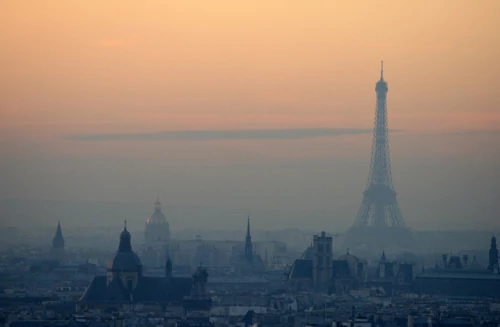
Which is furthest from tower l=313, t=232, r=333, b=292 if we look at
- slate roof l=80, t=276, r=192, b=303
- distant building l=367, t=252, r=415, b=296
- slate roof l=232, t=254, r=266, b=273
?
slate roof l=80, t=276, r=192, b=303

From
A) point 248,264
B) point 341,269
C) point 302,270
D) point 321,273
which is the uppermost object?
point 248,264

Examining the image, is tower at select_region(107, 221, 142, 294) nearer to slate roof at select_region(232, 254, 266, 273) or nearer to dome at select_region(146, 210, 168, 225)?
slate roof at select_region(232, 254, 266, 273)

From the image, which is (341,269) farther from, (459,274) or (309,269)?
(459,274)

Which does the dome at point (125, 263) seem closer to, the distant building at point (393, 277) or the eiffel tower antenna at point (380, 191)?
the distant building at point (393, 277)

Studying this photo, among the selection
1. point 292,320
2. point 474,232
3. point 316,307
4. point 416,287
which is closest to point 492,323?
point 292,320

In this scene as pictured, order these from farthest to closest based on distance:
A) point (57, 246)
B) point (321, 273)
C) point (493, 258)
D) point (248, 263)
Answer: point (57, 246)
point (248, 263)
point (493, 258)
point (321, 273)

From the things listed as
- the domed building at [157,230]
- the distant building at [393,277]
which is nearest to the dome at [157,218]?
the domed building at [157,230]

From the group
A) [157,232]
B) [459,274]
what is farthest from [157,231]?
[459,274]
